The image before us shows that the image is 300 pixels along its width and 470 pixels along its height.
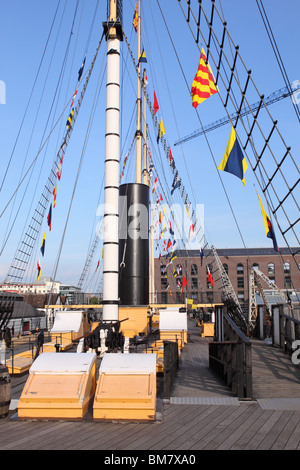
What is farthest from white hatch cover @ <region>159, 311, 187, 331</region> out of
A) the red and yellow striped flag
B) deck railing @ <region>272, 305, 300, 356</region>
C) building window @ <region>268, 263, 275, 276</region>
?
building window @ <region>268, 263, 275, 276</region>

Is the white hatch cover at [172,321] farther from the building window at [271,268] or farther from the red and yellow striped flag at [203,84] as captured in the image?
the building window at [271,268]

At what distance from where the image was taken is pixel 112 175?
15.2 meters

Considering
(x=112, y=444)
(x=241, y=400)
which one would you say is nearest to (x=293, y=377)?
(x=241, y=400)

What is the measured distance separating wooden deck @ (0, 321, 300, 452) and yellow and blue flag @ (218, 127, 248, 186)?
219 inches

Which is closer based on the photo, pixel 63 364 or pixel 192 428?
pixel 192 428

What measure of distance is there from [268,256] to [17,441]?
83248 millimetres

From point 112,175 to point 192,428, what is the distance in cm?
1049

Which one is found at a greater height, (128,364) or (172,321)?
(172,321)

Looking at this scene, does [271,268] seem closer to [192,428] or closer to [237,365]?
[237,365]

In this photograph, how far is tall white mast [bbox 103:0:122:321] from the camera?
14750mm

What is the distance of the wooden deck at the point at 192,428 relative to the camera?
228 inches

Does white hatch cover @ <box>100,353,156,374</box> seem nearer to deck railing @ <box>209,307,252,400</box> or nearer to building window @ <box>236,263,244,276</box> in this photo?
deck railing @ <box>209,307,252,400</box>

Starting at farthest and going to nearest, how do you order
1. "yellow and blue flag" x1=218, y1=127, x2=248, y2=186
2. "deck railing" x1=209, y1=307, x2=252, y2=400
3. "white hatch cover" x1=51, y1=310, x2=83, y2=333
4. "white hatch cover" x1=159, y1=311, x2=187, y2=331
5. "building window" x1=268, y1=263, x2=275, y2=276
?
"building window" x1=268, y1=263, x2=275, y2=276
"white hatch cover" x1=51, y1=310, x2=83, y2=333
"white hatch cover" x1=159, y1=311, x2=187, y2=331
"yellow and blue flag" x1=218, y1=127, x2=248, y2=186
"deck railing" x1=209, y1=307, x2=252, y2=400

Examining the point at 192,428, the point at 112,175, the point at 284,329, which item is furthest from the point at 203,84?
the point at 192,428
